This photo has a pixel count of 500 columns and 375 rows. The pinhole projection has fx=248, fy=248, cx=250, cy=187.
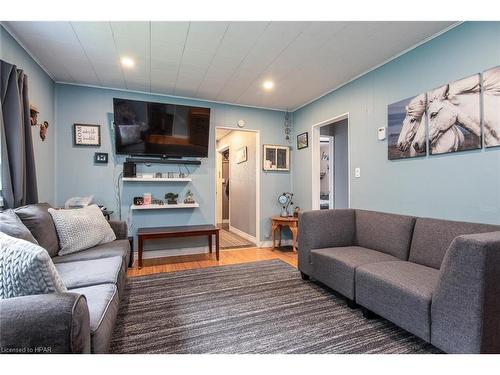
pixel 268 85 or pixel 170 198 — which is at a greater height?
pixel 268 85

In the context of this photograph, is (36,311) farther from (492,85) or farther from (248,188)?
(248,188)

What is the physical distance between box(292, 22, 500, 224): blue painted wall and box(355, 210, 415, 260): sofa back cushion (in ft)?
0.66

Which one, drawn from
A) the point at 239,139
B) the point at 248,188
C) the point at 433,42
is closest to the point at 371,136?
the point at 433,42

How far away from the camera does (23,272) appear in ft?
3.25

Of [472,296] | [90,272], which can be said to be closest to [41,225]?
[90,272]

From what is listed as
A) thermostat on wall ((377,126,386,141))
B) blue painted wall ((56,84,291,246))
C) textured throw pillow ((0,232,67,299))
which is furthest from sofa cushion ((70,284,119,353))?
thermostat on wall ((377,126,386,141))

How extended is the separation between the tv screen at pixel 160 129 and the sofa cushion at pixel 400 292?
2.83 m

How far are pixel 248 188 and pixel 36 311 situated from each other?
13.6 ft

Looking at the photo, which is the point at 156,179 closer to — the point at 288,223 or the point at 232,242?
the point at 232,242

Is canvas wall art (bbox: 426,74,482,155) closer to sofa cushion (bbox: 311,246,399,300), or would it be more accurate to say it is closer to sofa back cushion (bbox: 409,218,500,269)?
sofa back cushion (bbox: 409,218,500,269)

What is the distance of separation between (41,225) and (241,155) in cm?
371

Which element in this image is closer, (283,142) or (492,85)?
(492,85)

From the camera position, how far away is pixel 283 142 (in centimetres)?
454
